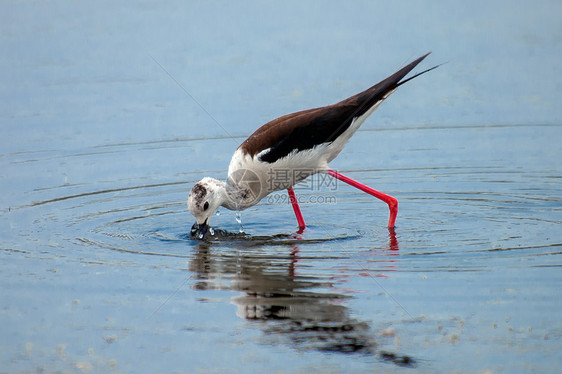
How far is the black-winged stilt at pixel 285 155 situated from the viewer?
9555 mm

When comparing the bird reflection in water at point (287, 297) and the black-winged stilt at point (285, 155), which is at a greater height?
the black-winged stilt at point (285, 155)

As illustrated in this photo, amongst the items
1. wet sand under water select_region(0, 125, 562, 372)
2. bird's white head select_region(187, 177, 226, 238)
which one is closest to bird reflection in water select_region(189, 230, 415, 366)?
wet sand under water select_region(0, 125, 562, 372)

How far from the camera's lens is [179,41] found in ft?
56.0

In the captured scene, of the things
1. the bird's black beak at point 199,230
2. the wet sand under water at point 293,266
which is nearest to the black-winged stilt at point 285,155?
the bird's black beak at point 199,230

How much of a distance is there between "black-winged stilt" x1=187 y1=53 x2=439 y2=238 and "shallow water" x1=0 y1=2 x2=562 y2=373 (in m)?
0.40

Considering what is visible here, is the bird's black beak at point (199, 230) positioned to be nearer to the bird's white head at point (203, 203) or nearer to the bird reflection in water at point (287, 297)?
the bird's white head at point (203, 203)

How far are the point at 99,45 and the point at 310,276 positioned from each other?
1081 cm

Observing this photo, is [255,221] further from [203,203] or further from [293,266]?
[293,266]

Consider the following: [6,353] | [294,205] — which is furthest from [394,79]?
[6,353]

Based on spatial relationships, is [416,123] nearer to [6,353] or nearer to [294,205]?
[294,205]

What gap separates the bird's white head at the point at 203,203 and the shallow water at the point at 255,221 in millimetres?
270

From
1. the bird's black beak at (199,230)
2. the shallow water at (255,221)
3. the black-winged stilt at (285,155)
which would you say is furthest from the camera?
the black-winged stilt at (285,155)

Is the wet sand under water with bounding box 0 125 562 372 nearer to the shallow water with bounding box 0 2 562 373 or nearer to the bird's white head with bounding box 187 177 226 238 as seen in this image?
the shallow water with bounding box 0 2 562 373

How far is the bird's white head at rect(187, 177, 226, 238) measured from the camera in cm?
950
